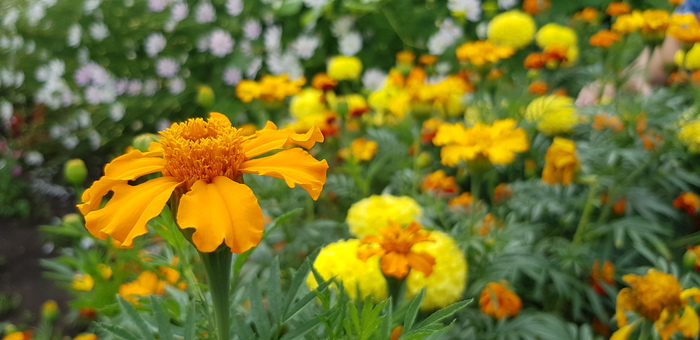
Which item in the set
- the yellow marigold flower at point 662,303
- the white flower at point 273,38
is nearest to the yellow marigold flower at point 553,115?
the yellow marigold flower at point 662,303

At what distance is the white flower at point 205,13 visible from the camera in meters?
2.12

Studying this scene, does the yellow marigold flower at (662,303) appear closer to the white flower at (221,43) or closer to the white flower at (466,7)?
the white flower at (466,7)

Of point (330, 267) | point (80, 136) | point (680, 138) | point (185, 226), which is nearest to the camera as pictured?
point (185, 226)

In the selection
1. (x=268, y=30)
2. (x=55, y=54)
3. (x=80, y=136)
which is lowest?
(x=80, y=136)

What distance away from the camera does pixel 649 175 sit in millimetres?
1074

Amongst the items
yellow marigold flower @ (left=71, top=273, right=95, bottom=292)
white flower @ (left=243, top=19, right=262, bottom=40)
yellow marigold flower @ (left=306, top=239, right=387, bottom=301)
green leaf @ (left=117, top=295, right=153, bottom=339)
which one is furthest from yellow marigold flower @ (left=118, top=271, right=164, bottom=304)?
white flower @ (left=243, top=19, right=262, bottom=40)

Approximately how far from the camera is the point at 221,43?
2.01 meters

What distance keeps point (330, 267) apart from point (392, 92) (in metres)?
0.75

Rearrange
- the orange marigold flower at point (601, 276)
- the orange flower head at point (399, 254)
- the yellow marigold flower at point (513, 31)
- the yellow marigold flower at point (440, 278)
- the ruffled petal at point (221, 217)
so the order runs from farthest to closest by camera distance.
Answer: the yellow marigold flower at point (513, 31) → the orange marigold flower at point (601, 276) → the yellow marigold flower at point (440, 278) → the orange flower head at point (399, 254) → the ruffled petal at point (221, 217)

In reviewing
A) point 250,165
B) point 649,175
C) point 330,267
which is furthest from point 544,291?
point 250,165

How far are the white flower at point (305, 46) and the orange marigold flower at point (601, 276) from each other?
1.28m

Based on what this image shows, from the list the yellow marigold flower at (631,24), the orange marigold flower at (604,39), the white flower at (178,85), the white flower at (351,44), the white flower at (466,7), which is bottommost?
the white flower at (178,85)

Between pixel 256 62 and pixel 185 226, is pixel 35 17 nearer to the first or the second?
pixel 256 62

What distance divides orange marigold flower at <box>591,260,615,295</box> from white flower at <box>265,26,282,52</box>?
54.8 inches
